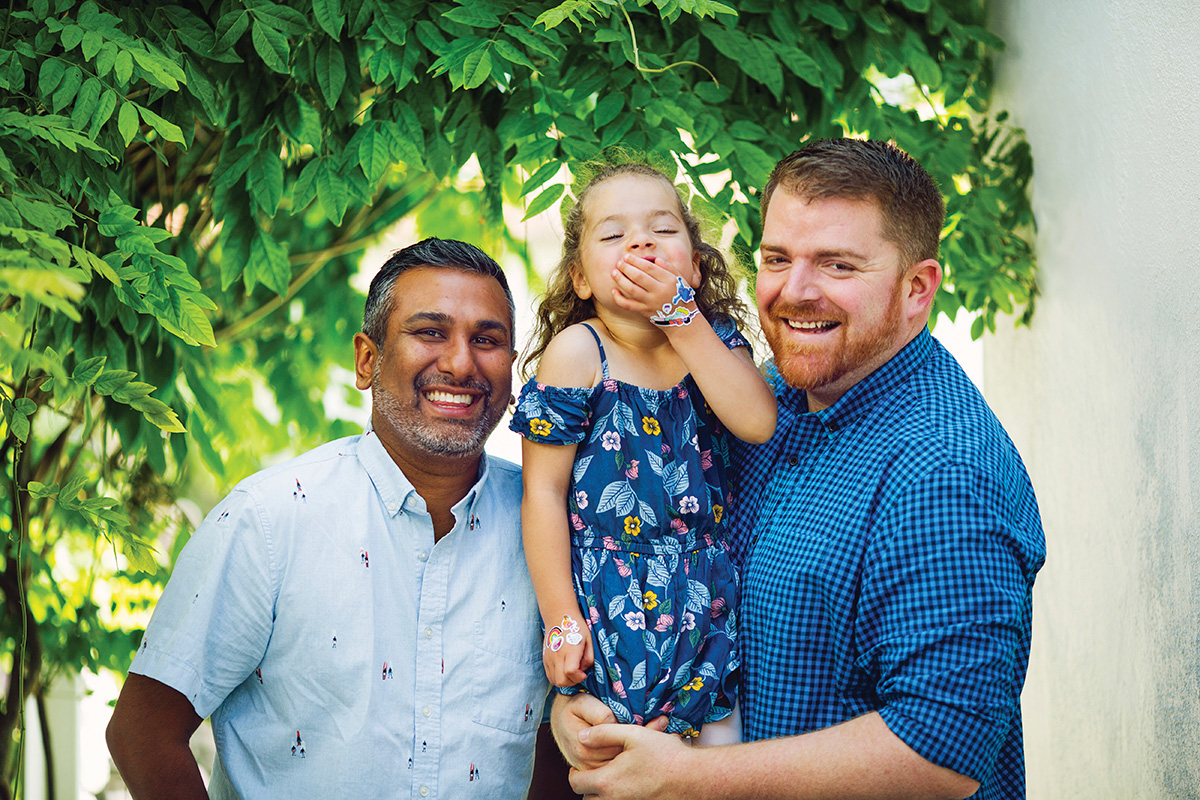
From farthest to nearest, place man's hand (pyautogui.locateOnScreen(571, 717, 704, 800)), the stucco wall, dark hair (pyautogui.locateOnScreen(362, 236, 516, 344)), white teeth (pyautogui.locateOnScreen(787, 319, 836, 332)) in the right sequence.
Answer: dark hair (pyautogui.locateOnScreen(362, 236, 516, 344))
the stucco wall
white teeth (pyautogui.locateOnScreen(787, 319, 836, 332))
man's hand (pyautogui.locateOnScreen(571, 717, 704, 800))

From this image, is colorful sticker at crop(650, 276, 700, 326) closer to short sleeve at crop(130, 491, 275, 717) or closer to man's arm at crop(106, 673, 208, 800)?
short sleeve at crop(130, 491, 275, 717)

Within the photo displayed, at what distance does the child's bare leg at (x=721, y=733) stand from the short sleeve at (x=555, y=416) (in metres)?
0.60

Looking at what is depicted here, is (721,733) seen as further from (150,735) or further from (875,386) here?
(150,735)

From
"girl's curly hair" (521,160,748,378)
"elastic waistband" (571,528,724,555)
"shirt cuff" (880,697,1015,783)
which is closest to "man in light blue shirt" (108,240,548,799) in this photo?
"girl's curly hair" (521,160,748,378)

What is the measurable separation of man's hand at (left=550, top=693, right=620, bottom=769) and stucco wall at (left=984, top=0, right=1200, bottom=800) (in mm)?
1133

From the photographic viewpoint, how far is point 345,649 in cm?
200

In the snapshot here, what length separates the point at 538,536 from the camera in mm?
1993

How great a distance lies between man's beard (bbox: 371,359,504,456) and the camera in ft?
7.11

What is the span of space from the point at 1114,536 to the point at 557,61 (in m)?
1.72

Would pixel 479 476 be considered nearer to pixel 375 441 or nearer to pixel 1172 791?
pixel 375 441

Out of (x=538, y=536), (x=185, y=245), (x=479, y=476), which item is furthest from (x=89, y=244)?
(x=538, y=536)

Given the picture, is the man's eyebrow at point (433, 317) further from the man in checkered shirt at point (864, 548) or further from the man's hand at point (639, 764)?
the man's hand at point (639, 764)

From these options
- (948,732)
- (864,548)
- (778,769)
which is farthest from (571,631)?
(948,732)

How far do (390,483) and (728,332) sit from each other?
0.79 meters
